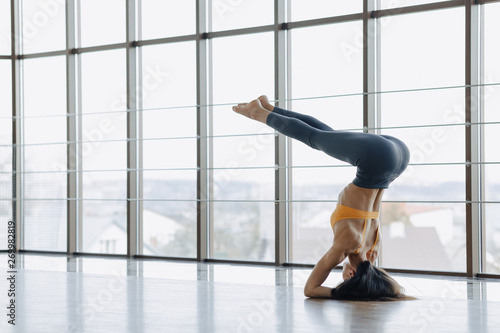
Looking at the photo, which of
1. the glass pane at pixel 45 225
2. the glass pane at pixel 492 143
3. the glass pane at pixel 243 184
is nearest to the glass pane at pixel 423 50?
the glass pane at pixel 492 143

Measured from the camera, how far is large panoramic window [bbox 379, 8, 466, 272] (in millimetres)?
4109

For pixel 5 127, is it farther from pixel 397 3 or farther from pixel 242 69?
pixel 397 3

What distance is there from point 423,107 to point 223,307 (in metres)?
2.43

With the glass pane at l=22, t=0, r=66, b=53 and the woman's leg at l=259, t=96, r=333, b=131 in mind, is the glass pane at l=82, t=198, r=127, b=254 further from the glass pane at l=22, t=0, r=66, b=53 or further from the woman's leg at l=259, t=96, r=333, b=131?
the woman's leg at l=259, t=96, r=333, b=131

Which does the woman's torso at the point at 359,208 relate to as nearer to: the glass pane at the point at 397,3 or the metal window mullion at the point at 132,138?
the glass pane at the point at 397,3

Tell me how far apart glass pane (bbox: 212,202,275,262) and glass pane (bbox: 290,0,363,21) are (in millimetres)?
1609

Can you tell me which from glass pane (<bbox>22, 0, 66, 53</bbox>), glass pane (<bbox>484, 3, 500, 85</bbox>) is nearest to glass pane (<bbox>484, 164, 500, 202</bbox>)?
glass pane (<bbox>484, 3, 500, 85</bbox>)

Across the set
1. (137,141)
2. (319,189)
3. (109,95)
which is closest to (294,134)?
(319,189)

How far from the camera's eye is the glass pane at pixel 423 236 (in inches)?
162

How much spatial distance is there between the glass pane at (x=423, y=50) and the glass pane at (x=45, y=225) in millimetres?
3335

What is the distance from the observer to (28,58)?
551cm

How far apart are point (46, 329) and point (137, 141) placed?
119 inches

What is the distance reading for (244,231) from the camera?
4.77 m

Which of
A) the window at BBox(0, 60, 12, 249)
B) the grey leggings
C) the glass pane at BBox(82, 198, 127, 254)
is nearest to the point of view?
the grey leggings
